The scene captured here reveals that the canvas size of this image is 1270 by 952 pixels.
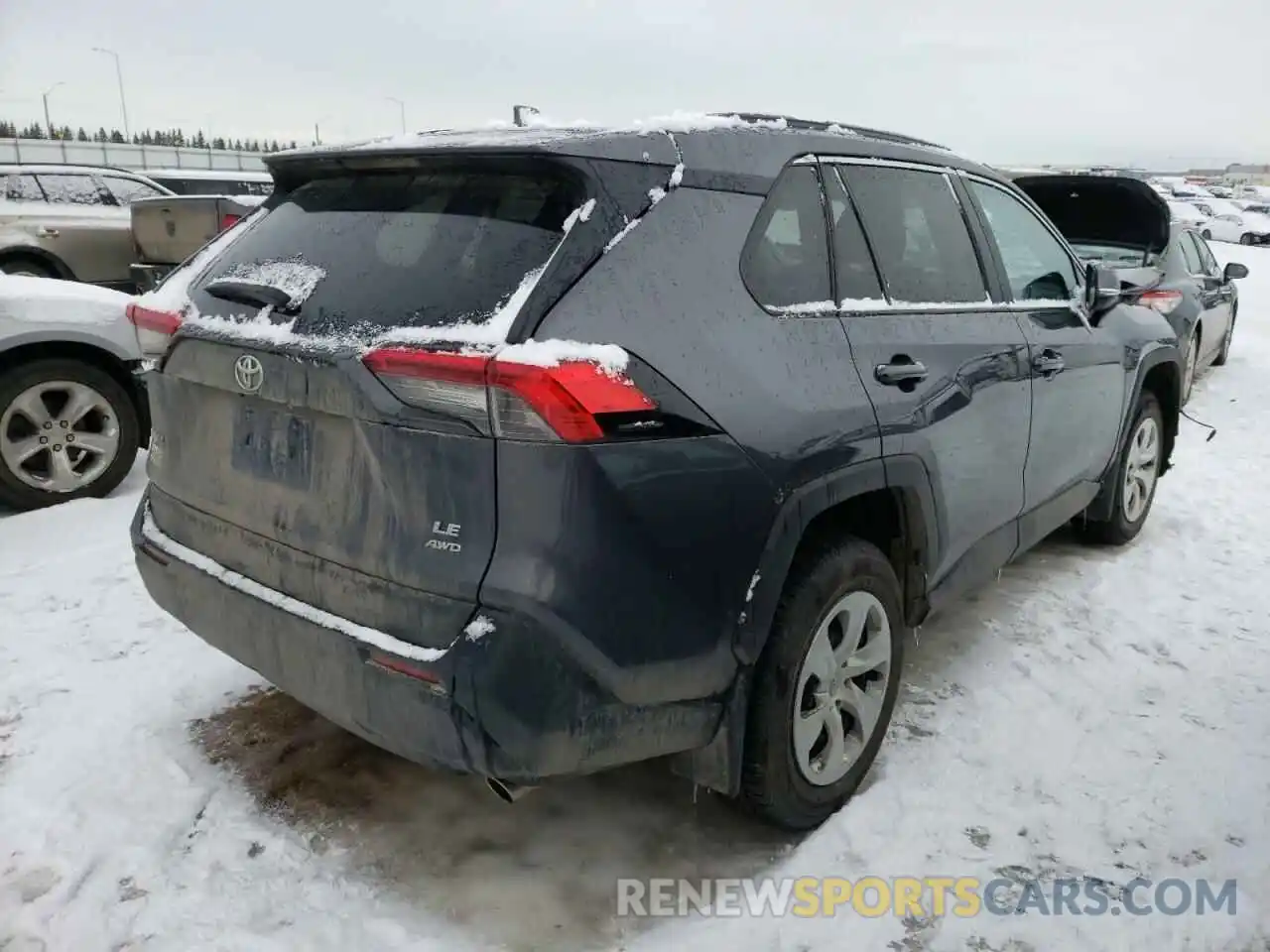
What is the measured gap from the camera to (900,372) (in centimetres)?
280

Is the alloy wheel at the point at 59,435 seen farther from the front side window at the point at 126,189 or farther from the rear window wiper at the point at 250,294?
the front side window at the point at 126,189

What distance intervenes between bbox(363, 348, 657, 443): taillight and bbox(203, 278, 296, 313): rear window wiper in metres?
0.52

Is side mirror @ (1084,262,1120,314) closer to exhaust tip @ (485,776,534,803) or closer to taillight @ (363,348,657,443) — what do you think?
taillight @ (363,348,657,443)

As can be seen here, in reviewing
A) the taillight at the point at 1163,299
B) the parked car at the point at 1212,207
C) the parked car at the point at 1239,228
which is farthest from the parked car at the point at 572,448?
the parked car at the point at 1212,207

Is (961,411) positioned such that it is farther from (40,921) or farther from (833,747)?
(40,921)

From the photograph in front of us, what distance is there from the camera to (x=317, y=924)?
92.7 inches

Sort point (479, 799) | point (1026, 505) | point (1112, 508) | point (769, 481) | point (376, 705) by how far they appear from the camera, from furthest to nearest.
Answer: point (1112, 508) < point (1026, 505) < point (479, 799) < point (769, 481) < point (376, 705)

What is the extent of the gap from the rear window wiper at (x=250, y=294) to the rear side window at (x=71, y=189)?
10890 mm

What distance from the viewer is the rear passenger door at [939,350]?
2.80m

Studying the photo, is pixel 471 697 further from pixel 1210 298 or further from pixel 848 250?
pixel 1210 298

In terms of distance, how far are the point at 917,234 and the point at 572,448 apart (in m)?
1.78

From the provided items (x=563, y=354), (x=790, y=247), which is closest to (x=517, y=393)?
(x=563, y=354)

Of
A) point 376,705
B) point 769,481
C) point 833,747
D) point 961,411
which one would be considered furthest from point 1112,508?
point 376,705

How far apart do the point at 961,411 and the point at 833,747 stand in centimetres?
113
